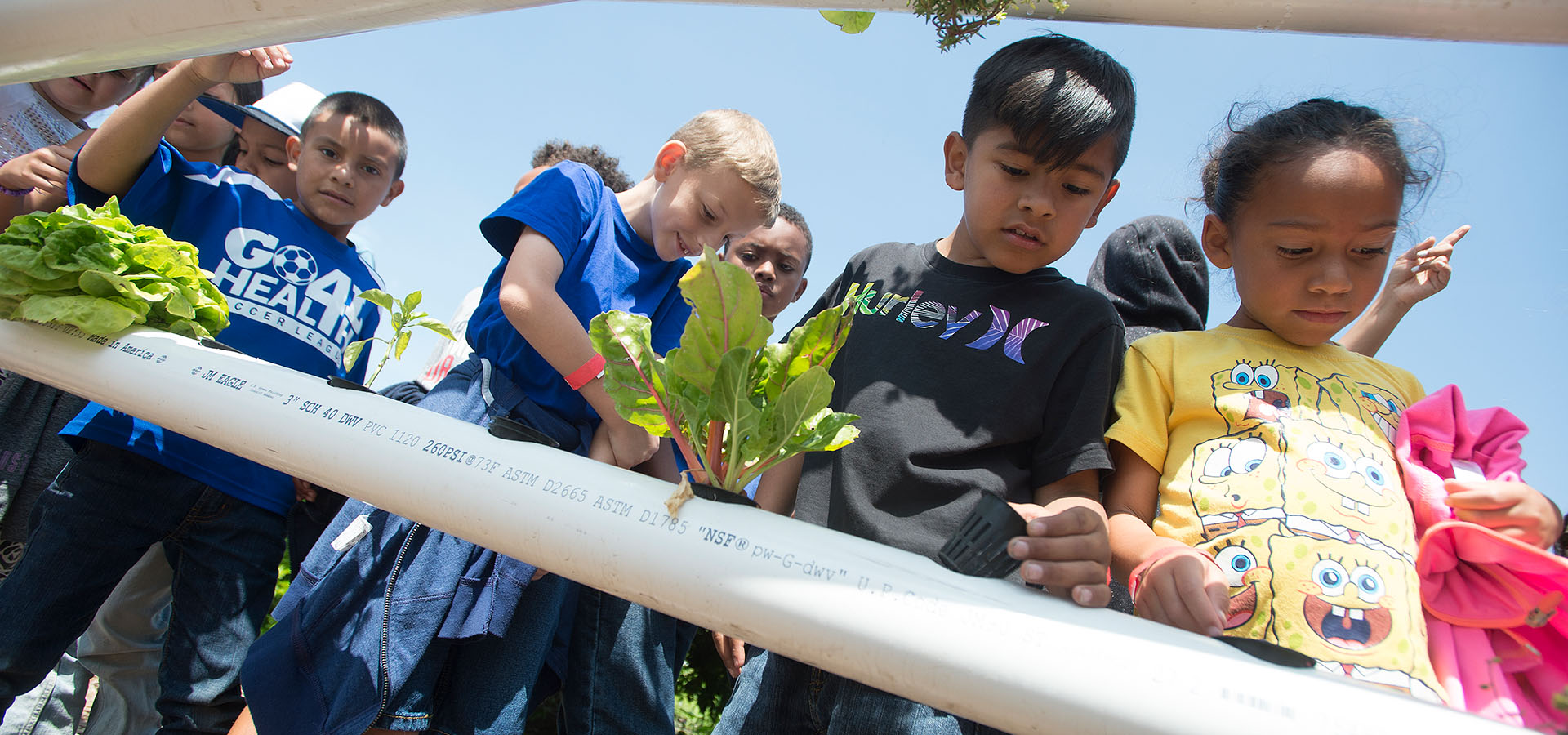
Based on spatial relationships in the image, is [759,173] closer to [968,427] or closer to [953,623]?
[968,427]

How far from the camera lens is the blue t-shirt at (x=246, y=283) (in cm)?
213

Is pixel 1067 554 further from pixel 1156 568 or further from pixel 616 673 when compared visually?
pixel 616 673

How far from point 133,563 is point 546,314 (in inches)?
56.0

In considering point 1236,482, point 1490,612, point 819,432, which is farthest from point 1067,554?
point 1490,612

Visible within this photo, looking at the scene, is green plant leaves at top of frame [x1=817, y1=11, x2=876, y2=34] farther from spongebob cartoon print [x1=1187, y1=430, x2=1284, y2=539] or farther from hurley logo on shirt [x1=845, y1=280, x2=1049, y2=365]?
spongebob cartoon print [x1=1187, y1=430, x2=1284, y2=539]

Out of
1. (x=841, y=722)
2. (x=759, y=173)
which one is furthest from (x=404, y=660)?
(x=759, y=173)

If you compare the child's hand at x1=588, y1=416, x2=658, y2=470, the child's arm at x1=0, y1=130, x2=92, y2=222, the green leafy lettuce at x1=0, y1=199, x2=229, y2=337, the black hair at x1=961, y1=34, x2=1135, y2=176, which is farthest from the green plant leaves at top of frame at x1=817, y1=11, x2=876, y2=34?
the child's arm at x1=0, y1=130, x2=92, y2=222

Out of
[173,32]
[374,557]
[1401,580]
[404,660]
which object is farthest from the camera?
[374,557]

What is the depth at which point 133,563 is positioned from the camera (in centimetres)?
213

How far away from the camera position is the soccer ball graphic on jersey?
2.35m

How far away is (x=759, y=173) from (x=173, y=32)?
4.11 feet

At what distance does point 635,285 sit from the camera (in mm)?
2107

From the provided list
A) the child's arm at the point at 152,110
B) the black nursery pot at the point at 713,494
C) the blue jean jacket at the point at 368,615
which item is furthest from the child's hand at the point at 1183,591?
the child's arm at the point at 152,110

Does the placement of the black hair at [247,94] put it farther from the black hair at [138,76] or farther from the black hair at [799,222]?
the black hair at [799,222]
